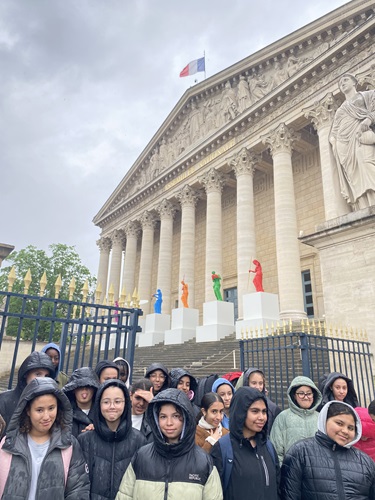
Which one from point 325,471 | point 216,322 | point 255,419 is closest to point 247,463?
point 255,419

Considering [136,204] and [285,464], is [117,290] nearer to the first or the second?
[136,204]

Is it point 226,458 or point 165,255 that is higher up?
point 165,255

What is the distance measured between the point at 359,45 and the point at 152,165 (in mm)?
18605

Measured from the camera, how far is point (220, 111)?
25594 millimetres

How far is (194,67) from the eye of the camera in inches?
1130

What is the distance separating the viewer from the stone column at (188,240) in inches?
973

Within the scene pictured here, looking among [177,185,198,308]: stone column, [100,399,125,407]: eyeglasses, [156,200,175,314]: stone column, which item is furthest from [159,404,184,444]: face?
[156,200,175,314]: stone column

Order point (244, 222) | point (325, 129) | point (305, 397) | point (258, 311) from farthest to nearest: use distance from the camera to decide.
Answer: point (244, 222), point (325, 129), point (258, 311), point (305, 397)

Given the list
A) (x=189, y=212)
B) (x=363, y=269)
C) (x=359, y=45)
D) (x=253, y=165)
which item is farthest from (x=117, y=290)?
(x=363, y=269)

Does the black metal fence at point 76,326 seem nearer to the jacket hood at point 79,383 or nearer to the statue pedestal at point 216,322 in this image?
the jacket hood at point 79,383

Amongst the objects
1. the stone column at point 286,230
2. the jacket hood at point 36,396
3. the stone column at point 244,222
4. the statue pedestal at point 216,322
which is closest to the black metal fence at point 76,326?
the jacket hood at point 36,396

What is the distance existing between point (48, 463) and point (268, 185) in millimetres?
24584

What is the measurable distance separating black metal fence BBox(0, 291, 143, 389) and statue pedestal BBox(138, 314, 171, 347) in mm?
2702

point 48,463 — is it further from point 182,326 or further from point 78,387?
point 182,326
